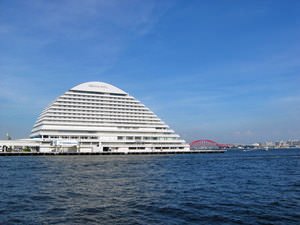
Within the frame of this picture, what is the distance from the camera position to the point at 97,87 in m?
124

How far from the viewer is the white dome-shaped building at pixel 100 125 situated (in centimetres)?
10809

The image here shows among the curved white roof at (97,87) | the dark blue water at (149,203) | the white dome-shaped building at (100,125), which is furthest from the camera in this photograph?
the curved white roof at (97,87)

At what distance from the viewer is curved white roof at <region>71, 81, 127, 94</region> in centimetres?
12222

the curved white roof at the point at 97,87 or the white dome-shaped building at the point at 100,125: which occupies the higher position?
the curved white roof at the point at 97,87

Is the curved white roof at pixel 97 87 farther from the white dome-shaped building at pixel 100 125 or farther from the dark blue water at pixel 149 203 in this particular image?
the dark blue water at pixel 149 203

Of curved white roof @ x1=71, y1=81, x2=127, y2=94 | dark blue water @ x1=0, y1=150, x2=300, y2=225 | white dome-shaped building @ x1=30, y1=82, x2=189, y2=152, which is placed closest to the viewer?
dark blue water @ x1=0, y1=150, x2=300, y2=225

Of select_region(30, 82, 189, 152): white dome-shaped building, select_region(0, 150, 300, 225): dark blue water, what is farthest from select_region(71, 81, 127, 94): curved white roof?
select_region(0, 150, 300, 225): dark blue water

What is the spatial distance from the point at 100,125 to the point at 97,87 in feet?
52.7

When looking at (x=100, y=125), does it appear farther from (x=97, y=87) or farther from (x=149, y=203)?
(x=149, y=203)

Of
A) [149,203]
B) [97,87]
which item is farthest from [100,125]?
[149,203]

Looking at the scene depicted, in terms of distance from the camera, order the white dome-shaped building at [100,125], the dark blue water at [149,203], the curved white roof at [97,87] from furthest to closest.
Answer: the curved white roof at [97,87]
the white dome-shaped building at [100,125]
the dark blue water at [149,203]

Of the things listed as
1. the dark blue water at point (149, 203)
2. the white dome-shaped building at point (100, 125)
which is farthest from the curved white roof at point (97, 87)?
the dark blue water at point (149, 203)

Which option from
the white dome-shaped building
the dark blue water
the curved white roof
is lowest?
the dark blue water

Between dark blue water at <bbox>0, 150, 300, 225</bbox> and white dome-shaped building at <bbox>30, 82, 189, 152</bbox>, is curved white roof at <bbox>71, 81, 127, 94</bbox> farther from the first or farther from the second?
dark blue water at <bbox>0, 150, 300, 225</bbox>
